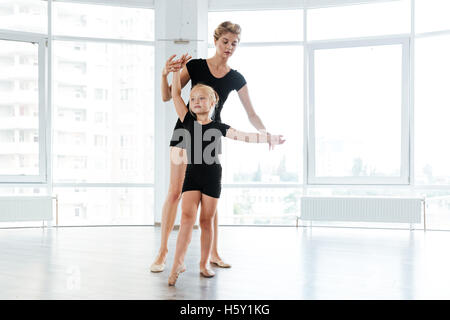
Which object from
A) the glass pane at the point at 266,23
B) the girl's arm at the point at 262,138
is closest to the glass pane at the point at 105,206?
the glass pane at the point at 266,23

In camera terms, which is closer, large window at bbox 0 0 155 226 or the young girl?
the young girl

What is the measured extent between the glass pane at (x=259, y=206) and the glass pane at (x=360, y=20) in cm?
218

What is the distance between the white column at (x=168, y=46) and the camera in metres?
5.53

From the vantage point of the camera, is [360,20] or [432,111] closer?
[432,111]

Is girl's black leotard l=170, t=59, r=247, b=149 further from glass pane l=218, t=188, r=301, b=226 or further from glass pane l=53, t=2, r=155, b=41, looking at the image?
glass pane l=53, t=2, r=155, b=41

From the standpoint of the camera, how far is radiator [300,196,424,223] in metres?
5.50

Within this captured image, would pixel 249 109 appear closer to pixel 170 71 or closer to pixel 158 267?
pixel 170 71

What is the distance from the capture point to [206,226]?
273 centimetres

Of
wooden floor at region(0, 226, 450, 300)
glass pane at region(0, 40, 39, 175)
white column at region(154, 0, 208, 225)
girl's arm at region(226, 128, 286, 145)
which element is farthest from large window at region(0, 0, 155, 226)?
girl's arm at region(226, 128, 286, 145)

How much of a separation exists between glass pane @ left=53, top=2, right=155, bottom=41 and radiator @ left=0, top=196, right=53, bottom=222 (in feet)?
7.27

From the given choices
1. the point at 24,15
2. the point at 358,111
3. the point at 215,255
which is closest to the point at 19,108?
the point at 24,15

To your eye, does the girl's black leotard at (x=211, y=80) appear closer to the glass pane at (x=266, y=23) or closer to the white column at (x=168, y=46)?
the white column at (x=168, y=46)

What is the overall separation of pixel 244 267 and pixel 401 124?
3664 millimetres
